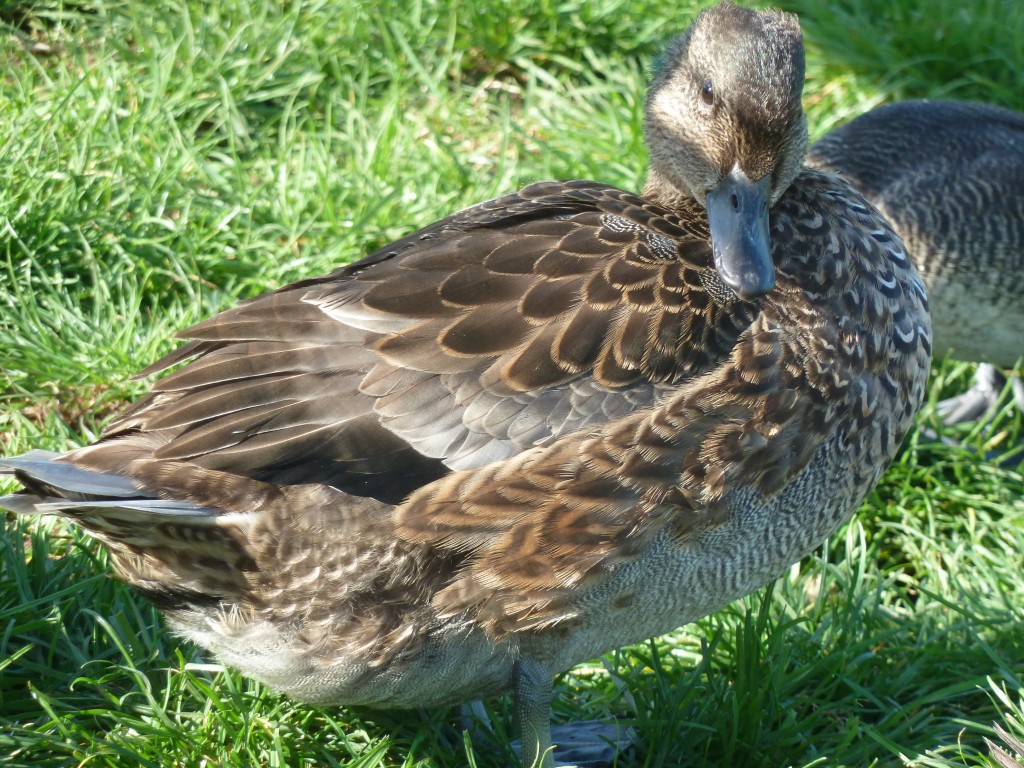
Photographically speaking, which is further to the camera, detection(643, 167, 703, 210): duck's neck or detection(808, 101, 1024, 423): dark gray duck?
detection(808, 101, 1024, 423): dark gray duck

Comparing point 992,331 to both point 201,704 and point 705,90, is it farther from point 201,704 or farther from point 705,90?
point 201,704

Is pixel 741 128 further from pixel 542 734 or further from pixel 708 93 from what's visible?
pixel 542 734

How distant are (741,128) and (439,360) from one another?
0.93 m

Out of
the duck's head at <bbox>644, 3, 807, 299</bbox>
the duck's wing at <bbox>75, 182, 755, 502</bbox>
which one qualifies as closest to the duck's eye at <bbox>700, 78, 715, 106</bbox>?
the duck's head at <bbox>644, 3, 807, 299</bbox>

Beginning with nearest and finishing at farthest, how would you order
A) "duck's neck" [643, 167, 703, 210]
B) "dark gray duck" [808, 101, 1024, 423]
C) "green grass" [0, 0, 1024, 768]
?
"green grass" [0, 0, 1024, 768] < "duck's neck" [643, 167, 703, 210] < "dark gray duck" [808, 101, 1024, 423]

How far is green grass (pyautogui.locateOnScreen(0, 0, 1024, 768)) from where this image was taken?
3.06 m

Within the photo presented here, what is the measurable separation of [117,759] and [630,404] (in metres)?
1.38

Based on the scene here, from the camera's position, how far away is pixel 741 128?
117 inches

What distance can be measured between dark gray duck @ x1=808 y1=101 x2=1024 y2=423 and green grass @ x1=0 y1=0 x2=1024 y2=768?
27 cm

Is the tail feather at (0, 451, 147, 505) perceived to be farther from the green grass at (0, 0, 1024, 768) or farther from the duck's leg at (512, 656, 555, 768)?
the duck's leg at (512, 656, 555, 768)

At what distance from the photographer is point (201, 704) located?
3059mm

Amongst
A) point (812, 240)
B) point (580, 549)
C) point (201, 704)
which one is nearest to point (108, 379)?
point (201, 704)

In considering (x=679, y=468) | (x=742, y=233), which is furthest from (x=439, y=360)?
Answer: (x=742, y=233)

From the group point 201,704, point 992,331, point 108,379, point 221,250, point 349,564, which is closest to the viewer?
point 349,564
